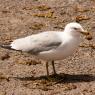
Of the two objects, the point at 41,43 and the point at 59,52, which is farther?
the point at 41,43

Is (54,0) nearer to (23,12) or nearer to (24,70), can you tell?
(23,12)

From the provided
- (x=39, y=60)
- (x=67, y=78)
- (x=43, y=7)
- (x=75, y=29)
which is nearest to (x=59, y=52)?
(x=75, y=29)

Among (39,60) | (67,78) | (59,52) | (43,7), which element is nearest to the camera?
(59,52)

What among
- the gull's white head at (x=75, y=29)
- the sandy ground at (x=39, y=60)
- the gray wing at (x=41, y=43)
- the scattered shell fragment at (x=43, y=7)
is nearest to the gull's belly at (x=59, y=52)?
the gray wing at (x=41, y=43)

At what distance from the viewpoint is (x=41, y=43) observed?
27.0 feet

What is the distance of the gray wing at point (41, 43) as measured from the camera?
8.14 meters

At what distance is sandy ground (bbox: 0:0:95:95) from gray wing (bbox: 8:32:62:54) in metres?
0.58

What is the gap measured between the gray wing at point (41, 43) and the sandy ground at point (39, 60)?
58cm

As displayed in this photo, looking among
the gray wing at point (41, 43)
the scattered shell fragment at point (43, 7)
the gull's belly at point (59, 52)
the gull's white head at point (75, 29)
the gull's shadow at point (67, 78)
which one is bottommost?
the gull's shadow at point (67, 78)

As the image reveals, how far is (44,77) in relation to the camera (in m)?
8.55

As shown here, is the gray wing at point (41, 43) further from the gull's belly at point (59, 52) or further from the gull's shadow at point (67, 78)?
the gull's shadow at point (67, 78)

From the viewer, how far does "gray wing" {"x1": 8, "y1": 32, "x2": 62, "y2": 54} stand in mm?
8141

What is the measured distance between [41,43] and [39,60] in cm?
117

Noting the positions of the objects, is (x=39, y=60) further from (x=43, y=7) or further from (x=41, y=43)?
(x=43, y=7)
